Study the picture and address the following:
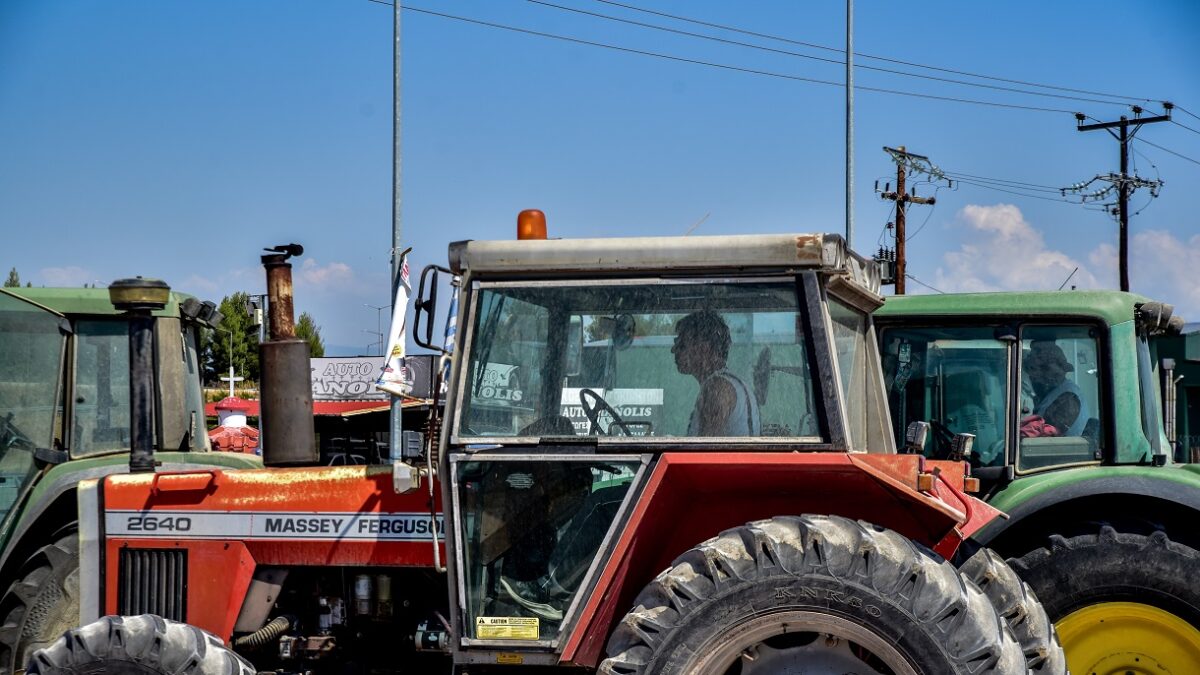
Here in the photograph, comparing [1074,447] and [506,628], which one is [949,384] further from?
[506,628]

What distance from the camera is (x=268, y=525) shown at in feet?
16.8

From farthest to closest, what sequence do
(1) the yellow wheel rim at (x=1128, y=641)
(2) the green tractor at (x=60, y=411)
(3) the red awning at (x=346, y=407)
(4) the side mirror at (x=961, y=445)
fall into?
1. (3) the red awning at (x=346, y=407)
2. (2) the green tractor at (x=60, y=411)
3. (1) the yellow wheel rim at (x=1128, y=641)
4. (4) the side mirror at (x=961, y=445)

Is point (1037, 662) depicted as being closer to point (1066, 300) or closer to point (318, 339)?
point (1066, 300)

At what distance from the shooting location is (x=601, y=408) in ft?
14.4

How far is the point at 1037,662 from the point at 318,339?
2418 inches

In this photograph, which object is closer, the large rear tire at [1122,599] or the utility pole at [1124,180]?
the large rear tire at [1122,599]

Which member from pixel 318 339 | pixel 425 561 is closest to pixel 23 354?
pixel 425 561

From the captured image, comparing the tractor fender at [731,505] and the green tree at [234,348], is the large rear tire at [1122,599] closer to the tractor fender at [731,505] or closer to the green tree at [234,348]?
the tractor fender at [731,505]

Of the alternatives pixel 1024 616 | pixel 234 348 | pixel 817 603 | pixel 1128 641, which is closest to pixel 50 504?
pixel 817 603

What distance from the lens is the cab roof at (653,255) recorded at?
429 centimetres

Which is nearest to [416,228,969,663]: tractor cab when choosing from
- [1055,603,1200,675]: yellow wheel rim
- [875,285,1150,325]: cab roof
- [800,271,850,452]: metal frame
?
[800,271,850,452]: metal frame

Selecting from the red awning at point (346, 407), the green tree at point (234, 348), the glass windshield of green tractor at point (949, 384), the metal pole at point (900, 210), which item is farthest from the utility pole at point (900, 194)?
the green tree at point (234, 348)

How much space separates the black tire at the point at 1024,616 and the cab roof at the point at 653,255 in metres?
1.20

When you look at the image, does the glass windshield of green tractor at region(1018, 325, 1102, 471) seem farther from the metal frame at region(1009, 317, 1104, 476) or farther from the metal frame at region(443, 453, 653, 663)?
the metal frame at region(443, 453, 653, 663)
